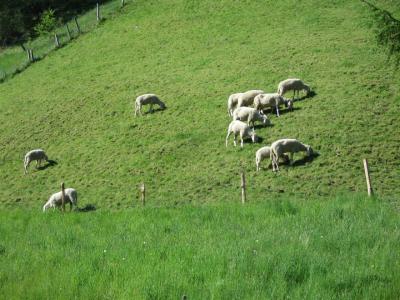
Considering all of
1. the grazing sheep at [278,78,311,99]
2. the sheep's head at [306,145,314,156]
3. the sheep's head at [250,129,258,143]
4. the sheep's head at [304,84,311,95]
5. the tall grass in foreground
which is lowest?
the sheep's head at [306,145,314,156]

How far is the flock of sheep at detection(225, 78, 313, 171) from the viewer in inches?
906

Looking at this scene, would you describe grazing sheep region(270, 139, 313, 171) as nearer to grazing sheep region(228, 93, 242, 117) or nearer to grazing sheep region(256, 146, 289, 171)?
grazing sheep region(256, 146, 289, 171)

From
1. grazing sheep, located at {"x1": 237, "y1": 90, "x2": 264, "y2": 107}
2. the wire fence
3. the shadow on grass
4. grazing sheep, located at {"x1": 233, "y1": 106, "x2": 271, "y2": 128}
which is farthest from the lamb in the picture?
the wire fence

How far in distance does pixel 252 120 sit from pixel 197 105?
637 centimetres

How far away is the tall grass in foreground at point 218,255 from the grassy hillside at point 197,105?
6516 millimetres

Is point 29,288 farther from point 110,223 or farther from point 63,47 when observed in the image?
point 63,47

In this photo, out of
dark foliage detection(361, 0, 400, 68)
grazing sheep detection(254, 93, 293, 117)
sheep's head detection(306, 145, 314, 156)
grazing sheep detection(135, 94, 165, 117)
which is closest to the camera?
dark foliage detection(361, 0, 400, 68)

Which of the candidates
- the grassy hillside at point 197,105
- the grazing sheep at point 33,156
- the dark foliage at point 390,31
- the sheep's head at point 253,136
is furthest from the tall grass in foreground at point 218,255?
the grazing sheep at point 33,156

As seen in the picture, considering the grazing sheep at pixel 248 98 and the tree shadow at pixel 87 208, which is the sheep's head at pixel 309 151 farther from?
the tree shadow at pixel 87 208

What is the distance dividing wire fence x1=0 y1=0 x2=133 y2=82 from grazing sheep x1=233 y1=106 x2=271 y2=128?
2918cm

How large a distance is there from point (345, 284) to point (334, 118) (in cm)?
1804

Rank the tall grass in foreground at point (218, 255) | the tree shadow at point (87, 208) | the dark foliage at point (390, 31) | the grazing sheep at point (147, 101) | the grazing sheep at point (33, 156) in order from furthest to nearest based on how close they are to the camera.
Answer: the grazing sheep at point (147, 101) < the grazing sheep at point (33, 156) < the tree shadow at point (87, 208) < the dark foliage at point (390, 31) < the tall grass in foreground at point (218, 255)

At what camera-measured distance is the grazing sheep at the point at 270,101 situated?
28312 millimetres

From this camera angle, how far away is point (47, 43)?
192ft
